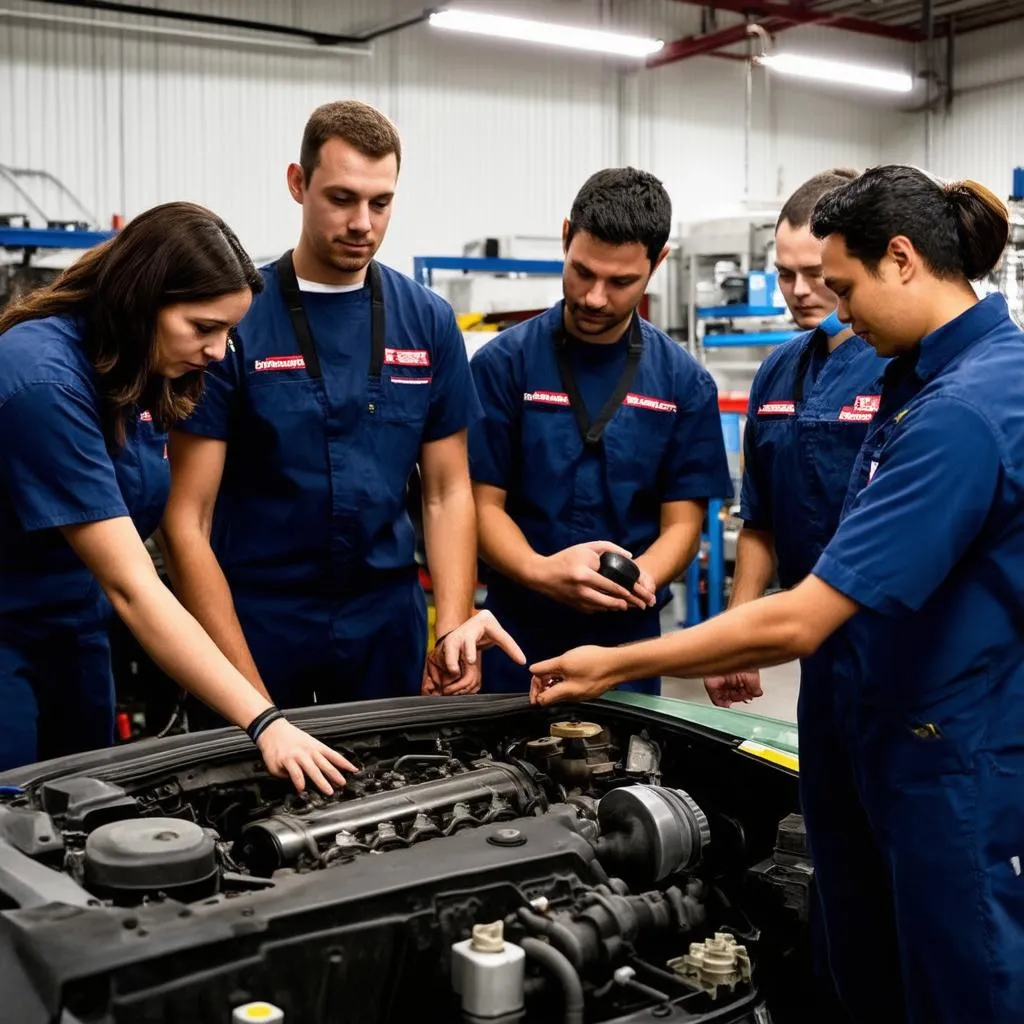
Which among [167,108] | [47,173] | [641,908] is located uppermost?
[167,108]

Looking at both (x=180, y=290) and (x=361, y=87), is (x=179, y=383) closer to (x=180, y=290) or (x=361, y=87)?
(x=180, y=290)

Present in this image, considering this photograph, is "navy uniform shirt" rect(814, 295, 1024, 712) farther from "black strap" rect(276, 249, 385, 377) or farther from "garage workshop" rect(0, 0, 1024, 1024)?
"black strap" rect(276, 249, 385, 377)

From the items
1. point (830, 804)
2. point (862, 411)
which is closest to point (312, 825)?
point (830, 804)

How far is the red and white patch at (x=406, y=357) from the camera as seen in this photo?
2497 millimetres

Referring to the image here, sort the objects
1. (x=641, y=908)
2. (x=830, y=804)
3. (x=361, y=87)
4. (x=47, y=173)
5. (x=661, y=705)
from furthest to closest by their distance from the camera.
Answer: (x=361, y=87) < (x=47, y=173) < (x=661, y=705) < (x=830, y=804) < (x=641, y=908)

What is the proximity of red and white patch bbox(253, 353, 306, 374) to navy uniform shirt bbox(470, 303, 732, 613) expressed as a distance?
0.50m

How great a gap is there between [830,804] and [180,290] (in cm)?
122

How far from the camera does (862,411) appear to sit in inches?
92.7

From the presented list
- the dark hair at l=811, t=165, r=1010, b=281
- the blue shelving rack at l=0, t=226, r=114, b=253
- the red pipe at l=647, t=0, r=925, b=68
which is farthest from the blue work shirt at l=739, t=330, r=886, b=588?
the red pipe at l=647, t=0, r=925, b=68

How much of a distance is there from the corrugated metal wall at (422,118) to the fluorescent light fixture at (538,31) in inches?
48.7

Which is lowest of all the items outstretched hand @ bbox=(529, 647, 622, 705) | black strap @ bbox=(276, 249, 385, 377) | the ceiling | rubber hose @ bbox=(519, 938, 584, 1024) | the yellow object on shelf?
rubber hose @ bbox=(519, 938, 584, 1024)

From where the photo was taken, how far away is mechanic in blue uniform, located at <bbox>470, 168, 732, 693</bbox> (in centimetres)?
265

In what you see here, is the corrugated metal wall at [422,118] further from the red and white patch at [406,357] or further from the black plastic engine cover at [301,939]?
the black plastic engine cover at [301,939]

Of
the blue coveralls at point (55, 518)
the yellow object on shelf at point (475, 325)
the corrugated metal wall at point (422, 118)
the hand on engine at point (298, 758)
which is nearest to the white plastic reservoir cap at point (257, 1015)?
the hand on engine at point (298, 758)
